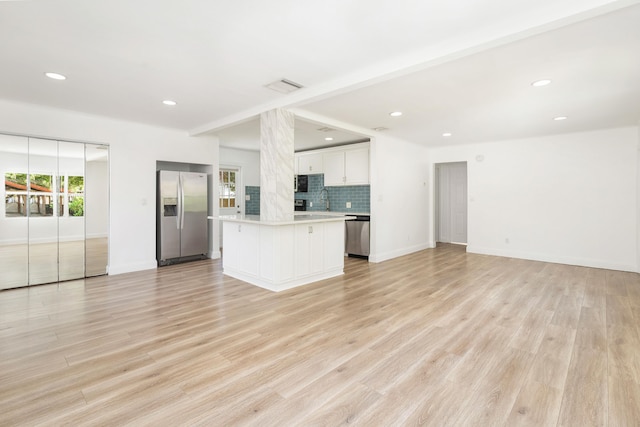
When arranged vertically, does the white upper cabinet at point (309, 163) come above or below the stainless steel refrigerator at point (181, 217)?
above

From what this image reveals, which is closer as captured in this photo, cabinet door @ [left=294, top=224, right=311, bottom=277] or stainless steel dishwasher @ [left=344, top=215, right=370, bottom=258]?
cabinet door @ [left=294, top=224, right=311, bottom=277]

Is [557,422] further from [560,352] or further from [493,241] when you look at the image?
[493,241]

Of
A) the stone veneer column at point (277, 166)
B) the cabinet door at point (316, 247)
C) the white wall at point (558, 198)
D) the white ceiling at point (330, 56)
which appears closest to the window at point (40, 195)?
the white ceiling at point (330, 56)

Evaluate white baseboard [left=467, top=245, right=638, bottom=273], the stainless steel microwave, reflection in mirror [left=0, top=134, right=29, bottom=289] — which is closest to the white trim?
reflection in mirror [left=0, top=134, right=29, bottom=289]

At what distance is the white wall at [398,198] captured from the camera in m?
5.98

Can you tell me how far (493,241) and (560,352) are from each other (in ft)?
15.6

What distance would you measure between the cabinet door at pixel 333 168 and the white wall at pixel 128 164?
9.87 feet

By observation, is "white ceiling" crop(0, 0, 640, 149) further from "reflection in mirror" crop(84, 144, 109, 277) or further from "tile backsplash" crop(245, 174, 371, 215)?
"tile backsplash" crop(245, 174, 371, 215)

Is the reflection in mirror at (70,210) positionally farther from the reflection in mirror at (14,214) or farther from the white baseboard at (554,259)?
the white baseboard at (554,259)

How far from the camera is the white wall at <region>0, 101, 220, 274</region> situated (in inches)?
180

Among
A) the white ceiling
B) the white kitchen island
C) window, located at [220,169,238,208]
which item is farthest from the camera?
window, located at [220,169,238,208]

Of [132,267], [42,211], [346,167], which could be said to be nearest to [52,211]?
[42,211]

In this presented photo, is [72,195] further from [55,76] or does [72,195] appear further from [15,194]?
[55,76]

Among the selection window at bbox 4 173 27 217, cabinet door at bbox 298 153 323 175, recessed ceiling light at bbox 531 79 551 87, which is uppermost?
recessed ceiling light at bbox 531 79 551 87
